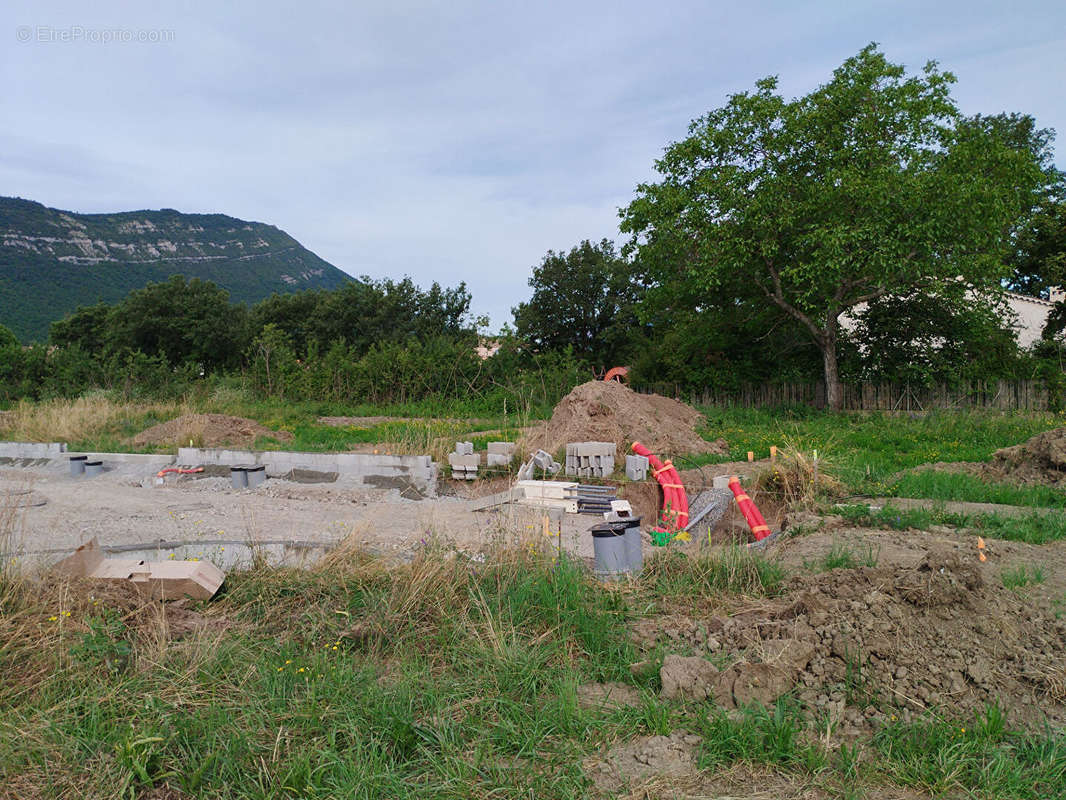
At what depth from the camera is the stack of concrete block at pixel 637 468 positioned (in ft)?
31.4

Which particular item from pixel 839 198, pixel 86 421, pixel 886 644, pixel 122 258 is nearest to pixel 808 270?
pixel 839 198

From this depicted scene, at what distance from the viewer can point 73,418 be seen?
15156mm

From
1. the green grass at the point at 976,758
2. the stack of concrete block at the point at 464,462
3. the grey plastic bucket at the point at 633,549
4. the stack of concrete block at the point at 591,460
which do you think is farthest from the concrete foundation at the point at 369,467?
the green grass at the point at 976,758

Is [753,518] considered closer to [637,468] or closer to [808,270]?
[637,468]

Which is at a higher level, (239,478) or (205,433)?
(205,433)

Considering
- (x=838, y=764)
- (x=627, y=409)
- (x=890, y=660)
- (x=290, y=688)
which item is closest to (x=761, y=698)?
(x=838, y=764)

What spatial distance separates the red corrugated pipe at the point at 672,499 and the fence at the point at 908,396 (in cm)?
1033

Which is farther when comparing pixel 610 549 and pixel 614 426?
pixel 614 426

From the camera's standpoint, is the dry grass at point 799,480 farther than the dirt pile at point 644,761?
Yes

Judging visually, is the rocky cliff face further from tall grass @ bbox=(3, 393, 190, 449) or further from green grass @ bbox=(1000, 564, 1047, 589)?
green grass @ bbox=(1000, 564, 1047, 589)

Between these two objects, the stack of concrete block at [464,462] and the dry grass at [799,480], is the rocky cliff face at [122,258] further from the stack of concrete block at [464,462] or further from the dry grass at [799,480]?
the dry grass at [799,480]

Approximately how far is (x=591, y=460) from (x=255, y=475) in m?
5.02

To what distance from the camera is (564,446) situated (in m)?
10.6

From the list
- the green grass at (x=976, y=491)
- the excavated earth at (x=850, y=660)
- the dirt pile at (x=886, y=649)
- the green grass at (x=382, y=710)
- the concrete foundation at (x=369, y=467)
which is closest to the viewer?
the green grass at (x=382, y=710)
